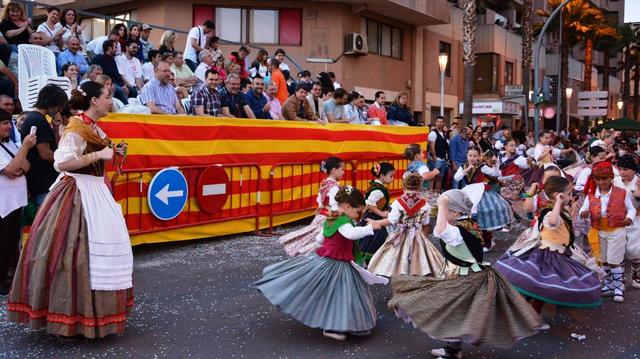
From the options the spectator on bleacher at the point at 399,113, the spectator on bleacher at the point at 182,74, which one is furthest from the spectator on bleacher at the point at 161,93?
the spectator on bleacher at the point at 399,113

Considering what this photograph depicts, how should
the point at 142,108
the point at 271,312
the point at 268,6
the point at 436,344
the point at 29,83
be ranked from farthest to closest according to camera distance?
the point at 268,6
the point at 142,108
the point at 29,83
the point at 271,312
the point at 436,344

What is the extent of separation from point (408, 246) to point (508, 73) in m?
37.5

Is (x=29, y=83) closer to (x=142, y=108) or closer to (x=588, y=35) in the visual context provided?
(x=142, y=108)

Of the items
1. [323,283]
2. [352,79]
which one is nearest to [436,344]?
[323,283]

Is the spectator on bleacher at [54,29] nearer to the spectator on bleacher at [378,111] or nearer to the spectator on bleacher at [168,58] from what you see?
the spectator on bleacher at [168,58]

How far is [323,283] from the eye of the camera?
544cm

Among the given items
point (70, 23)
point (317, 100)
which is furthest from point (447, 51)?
point (70, 23)

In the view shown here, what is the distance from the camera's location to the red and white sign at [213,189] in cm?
952

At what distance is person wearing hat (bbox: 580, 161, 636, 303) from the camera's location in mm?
7125

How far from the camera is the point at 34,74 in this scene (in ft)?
29.3

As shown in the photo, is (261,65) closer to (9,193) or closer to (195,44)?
(195,44)

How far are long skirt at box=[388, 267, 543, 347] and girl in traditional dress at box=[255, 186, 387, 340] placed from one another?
55 centimetres

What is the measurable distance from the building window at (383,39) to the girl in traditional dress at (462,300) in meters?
23.8

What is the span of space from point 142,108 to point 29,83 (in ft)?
5.48
